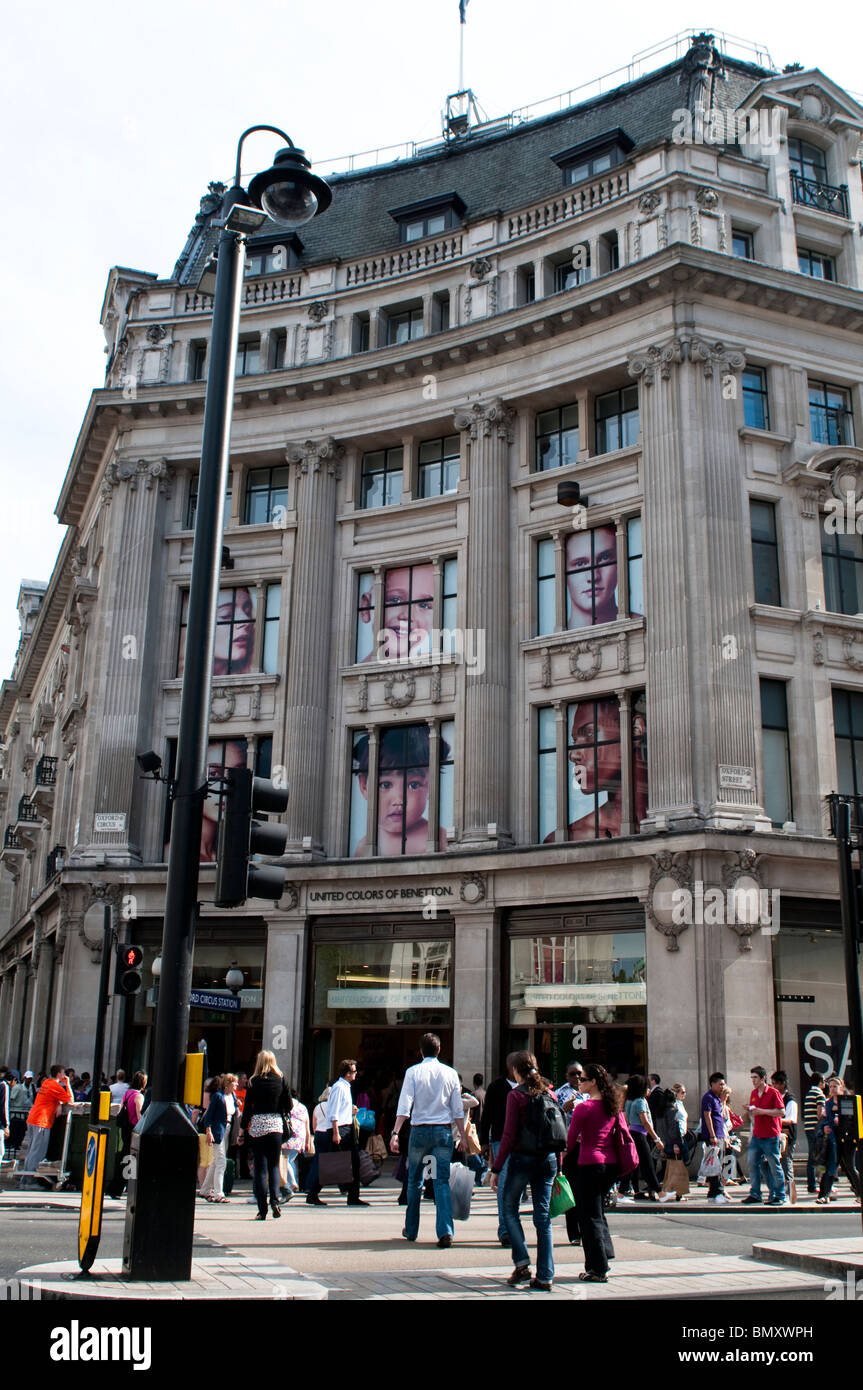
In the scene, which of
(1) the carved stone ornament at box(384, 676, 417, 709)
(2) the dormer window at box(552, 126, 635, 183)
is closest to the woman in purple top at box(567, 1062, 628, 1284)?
(1) the carved stone ornament at box(384, 676, 417, 709)

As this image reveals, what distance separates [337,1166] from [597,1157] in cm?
647

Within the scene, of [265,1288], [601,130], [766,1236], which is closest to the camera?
[265,1288]

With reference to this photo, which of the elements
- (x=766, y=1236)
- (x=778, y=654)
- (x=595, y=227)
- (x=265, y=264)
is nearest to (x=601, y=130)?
(x=595, y=227)

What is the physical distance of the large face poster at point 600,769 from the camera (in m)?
26.9

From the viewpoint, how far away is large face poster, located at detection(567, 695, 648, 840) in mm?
26891

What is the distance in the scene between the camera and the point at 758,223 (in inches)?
1163

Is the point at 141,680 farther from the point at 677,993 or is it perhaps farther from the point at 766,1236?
the point at 766,1236

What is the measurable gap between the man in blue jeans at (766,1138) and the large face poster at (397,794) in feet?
40.3

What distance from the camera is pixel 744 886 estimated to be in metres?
24.4

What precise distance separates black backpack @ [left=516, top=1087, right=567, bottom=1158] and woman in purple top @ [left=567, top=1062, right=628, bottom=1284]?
274mm

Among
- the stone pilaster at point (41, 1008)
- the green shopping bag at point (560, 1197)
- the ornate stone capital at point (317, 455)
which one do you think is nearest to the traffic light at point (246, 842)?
the green shopping bag at point (560, 1197)

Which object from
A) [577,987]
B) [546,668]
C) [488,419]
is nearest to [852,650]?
[546,668]
